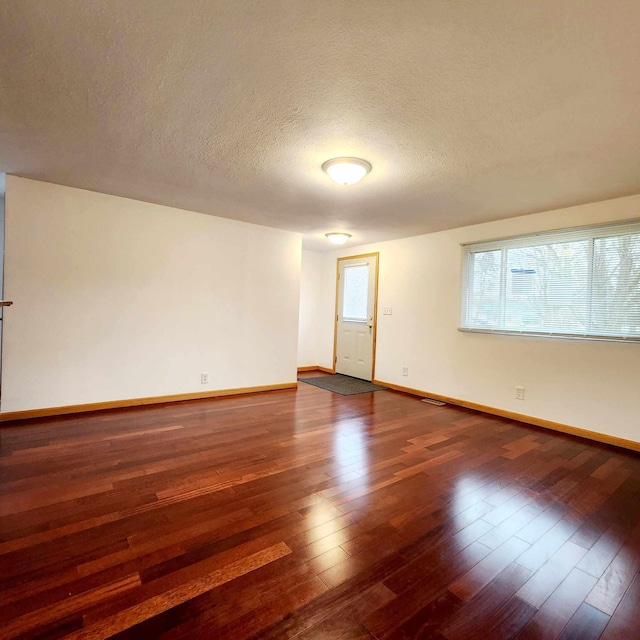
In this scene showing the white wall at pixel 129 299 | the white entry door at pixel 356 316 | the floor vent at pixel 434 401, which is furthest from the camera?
the white entry door at pixel 356 316

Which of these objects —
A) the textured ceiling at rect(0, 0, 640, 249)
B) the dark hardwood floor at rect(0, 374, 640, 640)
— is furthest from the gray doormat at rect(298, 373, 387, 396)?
the textured ceiling at rect(0, 0, 640, 249)

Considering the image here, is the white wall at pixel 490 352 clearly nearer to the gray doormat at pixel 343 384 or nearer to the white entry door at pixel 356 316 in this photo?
the white entry door at pixel 356 316

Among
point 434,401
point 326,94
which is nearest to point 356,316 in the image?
point 434,401

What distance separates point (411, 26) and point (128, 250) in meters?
3.50

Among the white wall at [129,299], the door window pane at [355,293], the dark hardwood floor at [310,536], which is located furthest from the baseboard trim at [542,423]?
the white wall at [129,299]

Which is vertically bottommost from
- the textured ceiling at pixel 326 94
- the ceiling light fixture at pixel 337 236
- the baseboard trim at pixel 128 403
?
the baseboard trim at pixel 128 403

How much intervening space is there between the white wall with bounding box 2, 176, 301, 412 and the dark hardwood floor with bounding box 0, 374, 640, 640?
27.0 inches

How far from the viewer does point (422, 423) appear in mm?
3627

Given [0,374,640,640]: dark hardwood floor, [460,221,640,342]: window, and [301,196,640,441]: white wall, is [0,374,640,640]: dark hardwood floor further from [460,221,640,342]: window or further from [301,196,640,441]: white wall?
[460,221,640,342]: window

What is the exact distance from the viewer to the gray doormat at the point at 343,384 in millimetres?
5013

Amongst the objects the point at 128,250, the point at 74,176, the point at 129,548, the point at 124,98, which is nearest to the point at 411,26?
the point at 124,98

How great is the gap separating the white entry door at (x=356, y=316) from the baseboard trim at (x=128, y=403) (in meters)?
1.45

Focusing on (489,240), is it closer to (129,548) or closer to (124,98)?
(124,98)

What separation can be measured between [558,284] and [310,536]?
349 centimetres
